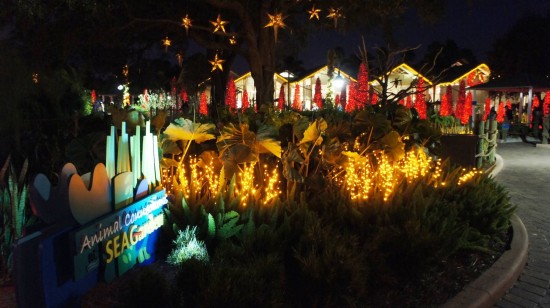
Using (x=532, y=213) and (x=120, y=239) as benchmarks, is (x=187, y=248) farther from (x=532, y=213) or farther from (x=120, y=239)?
(x=532, y=213)

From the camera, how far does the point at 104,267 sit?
11.2 feet

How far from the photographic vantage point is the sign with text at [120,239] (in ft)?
10.5

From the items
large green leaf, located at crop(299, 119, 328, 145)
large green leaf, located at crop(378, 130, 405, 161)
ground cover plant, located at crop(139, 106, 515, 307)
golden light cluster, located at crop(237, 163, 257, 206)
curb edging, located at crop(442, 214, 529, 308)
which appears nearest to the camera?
ground cover plant, located at crop(139, 106, 515, 307)

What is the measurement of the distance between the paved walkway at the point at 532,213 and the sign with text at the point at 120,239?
303 centimetres

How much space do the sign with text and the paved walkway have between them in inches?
119

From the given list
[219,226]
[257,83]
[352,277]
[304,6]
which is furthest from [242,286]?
[304,6]

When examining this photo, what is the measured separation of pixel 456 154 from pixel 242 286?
24.9 feet

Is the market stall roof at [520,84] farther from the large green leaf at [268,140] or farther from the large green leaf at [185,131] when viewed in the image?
the large green leaf at [185,131]

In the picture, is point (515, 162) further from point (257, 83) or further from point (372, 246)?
point (372, 246)

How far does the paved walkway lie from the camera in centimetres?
466

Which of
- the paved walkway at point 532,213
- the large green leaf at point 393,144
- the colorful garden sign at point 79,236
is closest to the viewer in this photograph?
the colorful garden sign at point 79,236

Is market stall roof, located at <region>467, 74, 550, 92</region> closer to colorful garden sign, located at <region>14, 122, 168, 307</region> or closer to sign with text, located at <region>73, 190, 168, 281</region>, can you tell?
sign with text, located at <region>73, 190, 168, 281</region>

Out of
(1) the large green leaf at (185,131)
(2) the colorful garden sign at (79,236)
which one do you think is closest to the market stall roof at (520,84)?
(1) the large green leaf at (185,131)

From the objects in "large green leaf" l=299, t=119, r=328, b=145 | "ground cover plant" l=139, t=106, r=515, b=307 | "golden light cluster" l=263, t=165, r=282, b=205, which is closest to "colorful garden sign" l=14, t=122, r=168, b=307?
"ground cover plant" l=139, t=106, r=515, b=307
